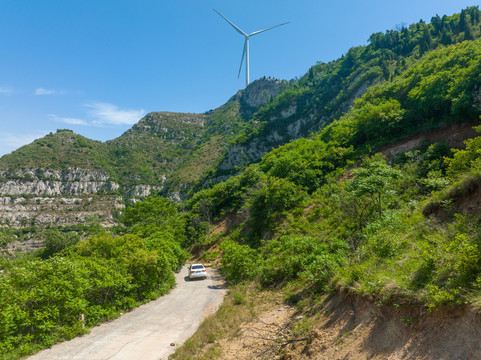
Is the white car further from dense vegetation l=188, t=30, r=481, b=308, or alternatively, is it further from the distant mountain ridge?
the distant mountain ridge

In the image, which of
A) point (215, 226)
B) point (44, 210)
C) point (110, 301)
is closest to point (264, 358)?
point (110, 301)

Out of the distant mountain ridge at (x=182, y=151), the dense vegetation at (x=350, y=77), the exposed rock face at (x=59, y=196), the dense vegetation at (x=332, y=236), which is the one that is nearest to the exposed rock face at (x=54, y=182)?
the exposed rock face at (x=59, y=196)

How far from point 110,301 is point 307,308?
32.7 ft

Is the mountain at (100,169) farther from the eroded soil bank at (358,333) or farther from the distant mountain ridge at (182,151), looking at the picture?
the eroded soil bank at (358,333)

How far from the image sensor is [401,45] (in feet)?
301

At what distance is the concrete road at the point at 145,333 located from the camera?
8211mm

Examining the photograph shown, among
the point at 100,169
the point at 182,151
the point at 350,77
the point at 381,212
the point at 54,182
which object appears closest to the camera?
the point at 381,212

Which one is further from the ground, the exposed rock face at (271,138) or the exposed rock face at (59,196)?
the exposed rock face at (271,138)

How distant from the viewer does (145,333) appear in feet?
32.8

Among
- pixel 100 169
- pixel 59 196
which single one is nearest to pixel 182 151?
pixel 100 169

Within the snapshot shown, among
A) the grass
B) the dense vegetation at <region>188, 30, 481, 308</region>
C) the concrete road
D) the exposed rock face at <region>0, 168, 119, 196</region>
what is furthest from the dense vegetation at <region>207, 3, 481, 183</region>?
the exposed rock face at <region>0, 168, 119, 196</region>

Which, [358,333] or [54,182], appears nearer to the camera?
[358,333]

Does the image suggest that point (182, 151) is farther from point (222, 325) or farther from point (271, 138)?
point (222, 325)

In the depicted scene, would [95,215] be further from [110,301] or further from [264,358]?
[264,358]
